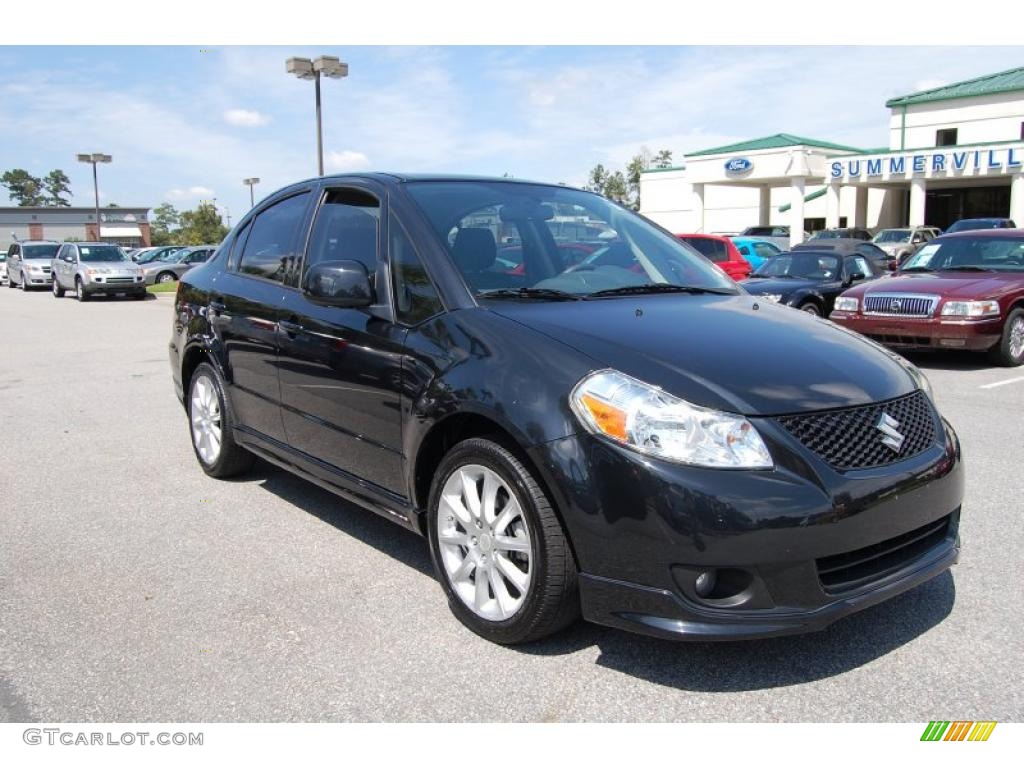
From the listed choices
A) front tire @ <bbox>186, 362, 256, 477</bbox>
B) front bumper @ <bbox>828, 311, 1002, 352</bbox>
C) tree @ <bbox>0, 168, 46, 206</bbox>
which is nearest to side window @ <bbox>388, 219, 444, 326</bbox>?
front tire @ <bbox>186, 362, 256, 477</bbox>

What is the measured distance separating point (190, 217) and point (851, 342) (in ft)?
296

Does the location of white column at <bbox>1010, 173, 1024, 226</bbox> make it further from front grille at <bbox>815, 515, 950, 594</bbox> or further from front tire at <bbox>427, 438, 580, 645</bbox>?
front tire at <bbox>427, 438, 580, 645</bbox>

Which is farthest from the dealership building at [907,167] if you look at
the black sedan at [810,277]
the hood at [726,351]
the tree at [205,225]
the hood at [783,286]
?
the tree at [205,225]

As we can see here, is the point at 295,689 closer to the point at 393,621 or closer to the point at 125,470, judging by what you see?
the point at 393,621

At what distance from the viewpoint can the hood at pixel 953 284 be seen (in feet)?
32.5

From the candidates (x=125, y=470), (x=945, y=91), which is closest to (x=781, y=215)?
(x=945, y=91)

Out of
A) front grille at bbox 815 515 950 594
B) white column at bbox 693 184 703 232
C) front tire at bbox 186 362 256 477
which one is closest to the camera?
front grille at bbox 815 515 950 594

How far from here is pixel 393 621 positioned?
351cm

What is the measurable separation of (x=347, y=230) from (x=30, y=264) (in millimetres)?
32700

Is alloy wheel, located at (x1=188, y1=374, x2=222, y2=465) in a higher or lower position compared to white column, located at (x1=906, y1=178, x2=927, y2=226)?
lower

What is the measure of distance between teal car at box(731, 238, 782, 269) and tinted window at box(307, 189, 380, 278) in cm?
2316

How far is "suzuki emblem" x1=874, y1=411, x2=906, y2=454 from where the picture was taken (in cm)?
304

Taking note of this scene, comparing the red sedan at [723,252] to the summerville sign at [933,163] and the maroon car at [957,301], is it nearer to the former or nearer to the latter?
the maroon car at [957,301]
